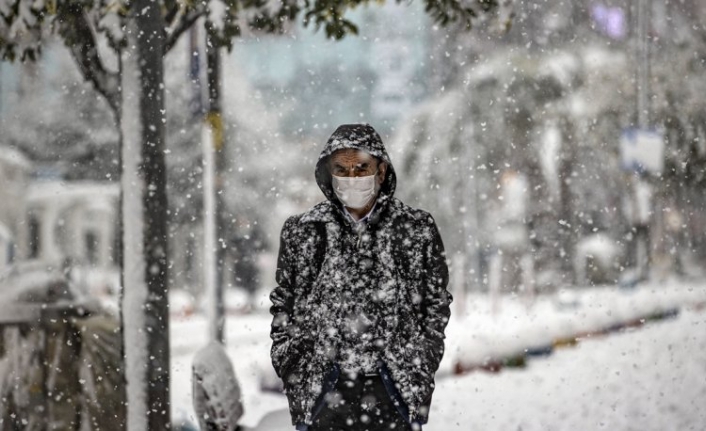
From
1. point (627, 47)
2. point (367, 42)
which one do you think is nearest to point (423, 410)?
point (367, 42)

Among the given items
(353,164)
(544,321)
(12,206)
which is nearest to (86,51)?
(12,206)

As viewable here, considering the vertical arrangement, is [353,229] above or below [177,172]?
below

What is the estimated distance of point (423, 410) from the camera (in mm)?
3004

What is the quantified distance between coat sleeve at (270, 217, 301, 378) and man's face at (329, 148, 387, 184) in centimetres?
35

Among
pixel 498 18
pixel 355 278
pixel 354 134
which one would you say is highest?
pixel 498 18

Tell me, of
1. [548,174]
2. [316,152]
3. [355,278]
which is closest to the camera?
[355,278]

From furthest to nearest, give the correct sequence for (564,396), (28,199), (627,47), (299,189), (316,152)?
(627,47), (299,189), (316,152), (564,396), (28,199)

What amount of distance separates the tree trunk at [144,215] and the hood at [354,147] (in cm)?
158

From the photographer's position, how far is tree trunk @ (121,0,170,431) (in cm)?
437

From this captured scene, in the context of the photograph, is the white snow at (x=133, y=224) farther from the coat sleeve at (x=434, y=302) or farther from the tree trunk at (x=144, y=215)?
the coat sleeve at (x=434, y=302)

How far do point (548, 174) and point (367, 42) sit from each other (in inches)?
260

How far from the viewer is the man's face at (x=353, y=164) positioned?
120 inches

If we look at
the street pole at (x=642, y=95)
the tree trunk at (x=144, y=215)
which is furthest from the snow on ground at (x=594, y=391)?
the tree trunk at (x=144, y=215)

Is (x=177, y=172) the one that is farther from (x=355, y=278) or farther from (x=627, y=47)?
(x=627, y=47)
